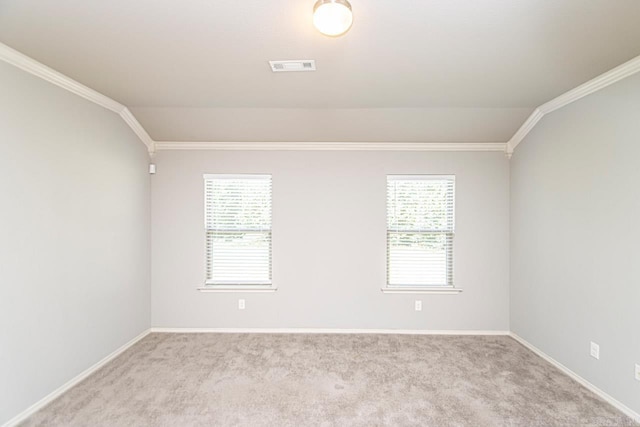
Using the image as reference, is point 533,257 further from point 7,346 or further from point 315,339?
point 7,346

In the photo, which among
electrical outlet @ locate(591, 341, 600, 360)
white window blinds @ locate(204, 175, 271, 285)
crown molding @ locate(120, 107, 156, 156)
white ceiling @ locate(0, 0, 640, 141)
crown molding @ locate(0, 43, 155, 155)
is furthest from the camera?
white window blinds @ locate(204, 175, 271, 285)

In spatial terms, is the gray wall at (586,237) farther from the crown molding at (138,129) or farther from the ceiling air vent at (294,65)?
the crown molding at (138,129)

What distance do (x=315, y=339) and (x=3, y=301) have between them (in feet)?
9.20

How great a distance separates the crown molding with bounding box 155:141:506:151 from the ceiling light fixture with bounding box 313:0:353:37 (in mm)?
2314

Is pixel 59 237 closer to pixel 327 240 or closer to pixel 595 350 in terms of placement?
pixel 327 240

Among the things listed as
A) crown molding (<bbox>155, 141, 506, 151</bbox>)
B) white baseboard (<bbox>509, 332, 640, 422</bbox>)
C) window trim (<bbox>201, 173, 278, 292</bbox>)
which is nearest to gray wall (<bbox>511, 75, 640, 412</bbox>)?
white baseboard (<bbox>509, 332, 640, 422</bbox>)

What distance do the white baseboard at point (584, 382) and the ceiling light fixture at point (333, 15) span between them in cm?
335

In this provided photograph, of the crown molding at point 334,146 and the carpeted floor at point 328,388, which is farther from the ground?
the crown molding at point 334,146

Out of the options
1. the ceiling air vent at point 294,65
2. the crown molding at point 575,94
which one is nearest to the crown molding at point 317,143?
the crown molding at point 575,94

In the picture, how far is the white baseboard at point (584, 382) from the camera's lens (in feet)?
7.68

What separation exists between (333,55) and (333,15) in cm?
77

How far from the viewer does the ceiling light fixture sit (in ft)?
5.23

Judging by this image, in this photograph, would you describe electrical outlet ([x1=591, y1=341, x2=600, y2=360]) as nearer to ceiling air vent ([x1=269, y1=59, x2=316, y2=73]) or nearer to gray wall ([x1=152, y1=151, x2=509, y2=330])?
gray wall ([x1=152, y1=151, x2=509, y2=330])

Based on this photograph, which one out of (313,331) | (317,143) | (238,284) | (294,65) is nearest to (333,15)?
(294,65)
